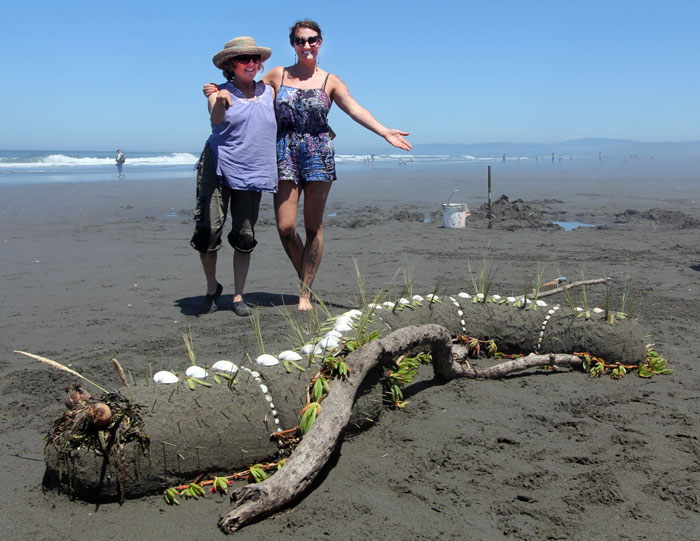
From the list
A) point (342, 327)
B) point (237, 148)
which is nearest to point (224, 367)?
point (342, 327)

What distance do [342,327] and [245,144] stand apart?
212 cm

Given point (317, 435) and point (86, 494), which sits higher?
point (317, 435)

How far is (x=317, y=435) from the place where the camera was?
282 centimetres

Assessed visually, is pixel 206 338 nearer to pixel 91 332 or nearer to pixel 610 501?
pixel 91 332

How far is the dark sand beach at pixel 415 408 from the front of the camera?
2605 millimetres

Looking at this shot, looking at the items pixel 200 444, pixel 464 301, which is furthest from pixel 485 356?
pixel 200 444

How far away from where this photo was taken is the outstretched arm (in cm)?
514

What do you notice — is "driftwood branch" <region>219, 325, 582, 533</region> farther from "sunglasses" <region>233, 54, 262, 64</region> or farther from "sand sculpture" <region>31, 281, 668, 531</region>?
"sunglasses" <region>233, 54, 262, 64</region>

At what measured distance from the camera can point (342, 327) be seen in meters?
3.85

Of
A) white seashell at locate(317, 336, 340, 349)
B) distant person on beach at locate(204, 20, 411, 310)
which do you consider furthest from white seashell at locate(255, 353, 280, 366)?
distant person on beach at locate(204, 20, 411, 310)

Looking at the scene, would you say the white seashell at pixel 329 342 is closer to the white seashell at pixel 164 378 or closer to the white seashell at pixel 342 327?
the white seashell at pixel 342 327

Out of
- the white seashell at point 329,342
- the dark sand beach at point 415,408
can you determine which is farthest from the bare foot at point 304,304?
the white seashell at point 329,342

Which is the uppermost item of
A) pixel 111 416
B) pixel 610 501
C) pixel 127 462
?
pixel 111 416

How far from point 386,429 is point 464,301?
1.56m
